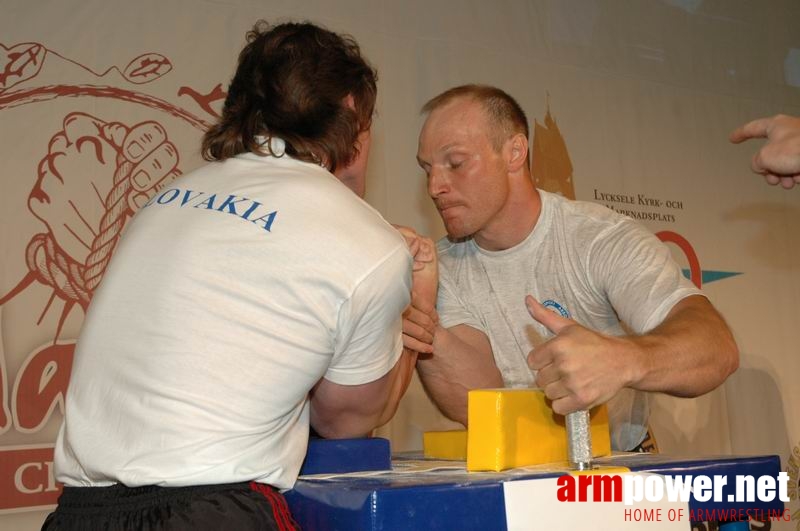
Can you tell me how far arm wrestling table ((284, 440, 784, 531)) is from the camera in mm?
958

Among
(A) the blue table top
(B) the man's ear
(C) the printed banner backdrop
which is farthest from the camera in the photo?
(C) the printed banner backdrop

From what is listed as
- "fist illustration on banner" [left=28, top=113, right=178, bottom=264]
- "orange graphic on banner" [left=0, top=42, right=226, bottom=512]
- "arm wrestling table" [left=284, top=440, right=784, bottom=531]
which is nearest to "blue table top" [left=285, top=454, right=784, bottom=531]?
"arm wrestling table" [left=284, top=440, right=784, bottom=531]

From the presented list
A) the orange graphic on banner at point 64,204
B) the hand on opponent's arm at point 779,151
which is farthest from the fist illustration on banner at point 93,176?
the hand on opponent's arm at point 779,151

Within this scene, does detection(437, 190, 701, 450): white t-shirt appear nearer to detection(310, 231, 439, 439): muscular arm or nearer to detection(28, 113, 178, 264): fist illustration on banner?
detection(310, 231, 439, 439): muscular arm

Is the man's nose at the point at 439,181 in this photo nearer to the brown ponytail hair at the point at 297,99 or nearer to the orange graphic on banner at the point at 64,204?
the brown ponytail hair at the point at 297,99

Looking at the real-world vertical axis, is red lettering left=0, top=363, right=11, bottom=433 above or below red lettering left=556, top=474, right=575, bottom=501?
above

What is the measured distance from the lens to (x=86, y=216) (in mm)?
2604

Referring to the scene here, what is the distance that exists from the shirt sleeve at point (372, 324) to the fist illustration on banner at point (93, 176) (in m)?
1.67

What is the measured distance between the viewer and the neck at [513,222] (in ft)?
6.98

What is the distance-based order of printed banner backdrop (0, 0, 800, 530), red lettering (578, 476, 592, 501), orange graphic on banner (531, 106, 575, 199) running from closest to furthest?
red lettering (578, 476, 592, 501) → printed banner backdrop (0, 0, 800, 530) → orange graphic on banner (531, 106, 575, 199)

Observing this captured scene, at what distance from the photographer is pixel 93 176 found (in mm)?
2635

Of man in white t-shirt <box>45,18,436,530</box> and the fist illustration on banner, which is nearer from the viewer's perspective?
man in white t-shirt <box>45,18,436,530</box>

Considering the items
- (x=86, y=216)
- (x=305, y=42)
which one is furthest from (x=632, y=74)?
(x=305, y=42)

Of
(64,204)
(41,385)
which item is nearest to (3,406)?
(41,385)
